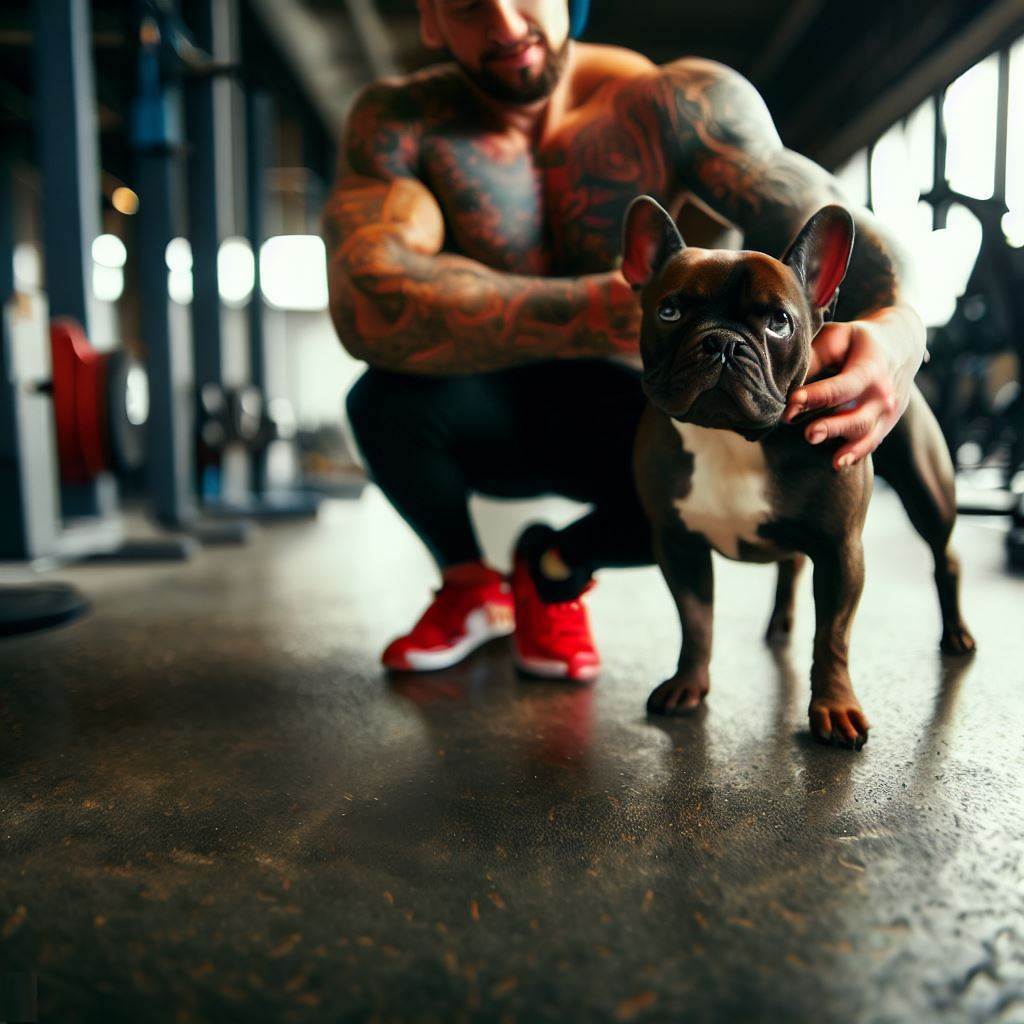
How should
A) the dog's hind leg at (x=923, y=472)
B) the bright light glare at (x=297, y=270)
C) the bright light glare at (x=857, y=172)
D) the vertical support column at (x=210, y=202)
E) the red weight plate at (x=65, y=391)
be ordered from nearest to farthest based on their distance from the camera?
1. the dog's hind leg at (x=923, y=472)
2. the red weight plate at (x=65, y=391)
3. the vertical support column at (x=210, y=202)
4. the bright light glare at (x=857, y=172)
5. the bright light glare at (x=297, y=270)

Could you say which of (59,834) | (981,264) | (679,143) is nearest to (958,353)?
(981,264)

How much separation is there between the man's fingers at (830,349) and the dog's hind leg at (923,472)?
192 mm

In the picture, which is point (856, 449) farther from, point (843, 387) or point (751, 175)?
point (751, 175)

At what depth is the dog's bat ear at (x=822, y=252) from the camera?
2.38ft

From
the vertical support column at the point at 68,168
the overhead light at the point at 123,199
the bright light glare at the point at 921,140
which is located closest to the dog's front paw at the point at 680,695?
the vertical support column at the point at 68,168

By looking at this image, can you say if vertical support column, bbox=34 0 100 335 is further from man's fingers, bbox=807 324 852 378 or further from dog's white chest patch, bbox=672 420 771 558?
man's fingers, bbox=807 324 852 378

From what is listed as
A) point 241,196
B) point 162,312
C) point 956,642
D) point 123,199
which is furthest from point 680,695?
point 123,199

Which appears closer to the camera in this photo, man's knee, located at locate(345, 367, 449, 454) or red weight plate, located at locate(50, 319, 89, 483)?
man's knee, located at locate(345, 367, 449, 454)

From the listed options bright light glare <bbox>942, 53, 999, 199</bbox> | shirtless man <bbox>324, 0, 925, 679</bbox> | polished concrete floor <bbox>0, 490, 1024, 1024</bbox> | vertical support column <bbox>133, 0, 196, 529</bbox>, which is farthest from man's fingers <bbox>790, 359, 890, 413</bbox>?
bright light glare <bbox>942, 53, 999, 199</bbox>

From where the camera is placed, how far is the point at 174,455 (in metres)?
2.50

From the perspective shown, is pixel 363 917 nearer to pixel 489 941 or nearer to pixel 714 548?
pixel 489 941

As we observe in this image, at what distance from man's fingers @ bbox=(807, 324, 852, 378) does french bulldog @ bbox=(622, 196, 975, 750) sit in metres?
0.01

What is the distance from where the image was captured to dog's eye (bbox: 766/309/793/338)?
0.71m

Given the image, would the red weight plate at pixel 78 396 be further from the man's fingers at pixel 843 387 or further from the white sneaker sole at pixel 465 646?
the man's fingers at pixel 843 387
